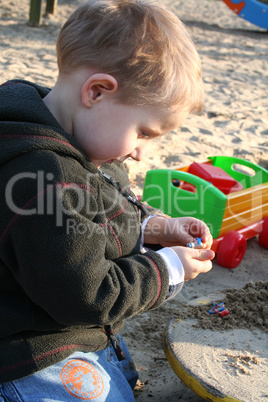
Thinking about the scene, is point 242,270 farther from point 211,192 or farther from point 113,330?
point 113,330

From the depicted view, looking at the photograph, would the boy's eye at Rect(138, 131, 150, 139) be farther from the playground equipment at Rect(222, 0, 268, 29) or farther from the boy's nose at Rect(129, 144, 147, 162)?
the playground equipment at Rect(222, 0, 268, 29)

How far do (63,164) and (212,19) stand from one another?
347 inches

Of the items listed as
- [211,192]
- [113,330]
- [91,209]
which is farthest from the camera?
[211,192]

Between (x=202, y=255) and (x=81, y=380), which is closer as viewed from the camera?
(x=81, y=380)

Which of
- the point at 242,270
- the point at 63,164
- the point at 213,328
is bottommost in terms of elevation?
the point at 242,270

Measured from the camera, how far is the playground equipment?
7.60 metres

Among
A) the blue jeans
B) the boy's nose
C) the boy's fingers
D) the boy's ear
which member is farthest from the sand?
the boy's ear

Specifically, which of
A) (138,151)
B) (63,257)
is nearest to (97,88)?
(138,151)

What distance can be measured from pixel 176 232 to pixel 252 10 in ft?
23.5

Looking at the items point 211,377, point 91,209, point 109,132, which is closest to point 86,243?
point 91,209

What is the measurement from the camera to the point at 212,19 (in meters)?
8.97

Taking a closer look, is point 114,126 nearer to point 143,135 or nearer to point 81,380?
point 143,135

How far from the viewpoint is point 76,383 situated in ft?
3.93

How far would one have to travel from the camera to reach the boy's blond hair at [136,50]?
1.07 meters
